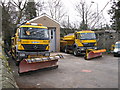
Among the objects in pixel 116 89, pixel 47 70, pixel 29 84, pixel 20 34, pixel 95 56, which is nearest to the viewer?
pixel 116 89

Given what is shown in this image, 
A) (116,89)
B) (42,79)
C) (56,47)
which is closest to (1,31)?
(56,47)

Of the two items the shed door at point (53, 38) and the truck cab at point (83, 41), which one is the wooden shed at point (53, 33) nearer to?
the shed door at point (53, 38)

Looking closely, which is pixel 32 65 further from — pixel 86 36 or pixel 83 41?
pixel 86 36

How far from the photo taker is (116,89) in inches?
232

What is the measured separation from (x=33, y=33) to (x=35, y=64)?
2721 mm

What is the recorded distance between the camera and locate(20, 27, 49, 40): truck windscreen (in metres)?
10.5

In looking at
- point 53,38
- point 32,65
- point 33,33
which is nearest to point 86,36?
point 53,38

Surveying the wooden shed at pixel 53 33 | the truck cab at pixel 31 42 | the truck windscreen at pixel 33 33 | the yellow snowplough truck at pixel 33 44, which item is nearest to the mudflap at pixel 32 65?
the yellow snowplough truck at pixel 33 44

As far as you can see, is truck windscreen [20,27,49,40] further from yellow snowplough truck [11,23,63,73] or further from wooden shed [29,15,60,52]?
wooden shed [29,15,60,52]

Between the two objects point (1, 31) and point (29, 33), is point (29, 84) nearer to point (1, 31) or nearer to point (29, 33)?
point (29, 33)

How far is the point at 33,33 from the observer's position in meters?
10.8

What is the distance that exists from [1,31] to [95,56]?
13.5 m

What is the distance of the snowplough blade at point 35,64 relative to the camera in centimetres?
830

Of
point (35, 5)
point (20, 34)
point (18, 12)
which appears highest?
point (35, 5)
